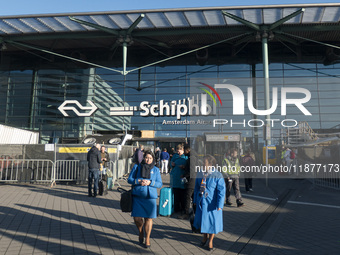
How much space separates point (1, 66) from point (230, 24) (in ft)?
77.9

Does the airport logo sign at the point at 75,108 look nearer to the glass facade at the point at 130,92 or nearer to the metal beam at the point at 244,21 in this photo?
the glass facade at the point at 130,92

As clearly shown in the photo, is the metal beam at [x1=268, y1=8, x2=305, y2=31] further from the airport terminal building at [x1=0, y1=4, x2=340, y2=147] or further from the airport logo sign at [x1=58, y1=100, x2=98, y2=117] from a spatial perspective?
the airport logo sign at [x1=58, y1=100, x2=98, y2=117]

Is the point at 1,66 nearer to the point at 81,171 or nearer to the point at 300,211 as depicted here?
the point at 81,171

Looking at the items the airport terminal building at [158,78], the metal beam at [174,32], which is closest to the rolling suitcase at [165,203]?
the airport terminal building at [158,78]

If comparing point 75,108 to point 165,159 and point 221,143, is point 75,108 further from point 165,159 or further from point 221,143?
Result: point 221,143

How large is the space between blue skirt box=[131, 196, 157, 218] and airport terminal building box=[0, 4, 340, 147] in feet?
56.1

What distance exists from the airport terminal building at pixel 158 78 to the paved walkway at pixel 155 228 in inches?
564

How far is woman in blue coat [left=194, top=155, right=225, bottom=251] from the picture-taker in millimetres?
3971

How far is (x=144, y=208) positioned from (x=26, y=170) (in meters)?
8.91

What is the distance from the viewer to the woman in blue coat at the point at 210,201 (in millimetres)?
3971

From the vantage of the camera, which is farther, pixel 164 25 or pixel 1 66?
pixel 1 66

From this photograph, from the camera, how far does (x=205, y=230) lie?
3.97m

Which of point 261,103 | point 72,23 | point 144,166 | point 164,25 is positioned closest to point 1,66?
point 72,23

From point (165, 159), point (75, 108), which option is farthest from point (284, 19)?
point (75, 108)
